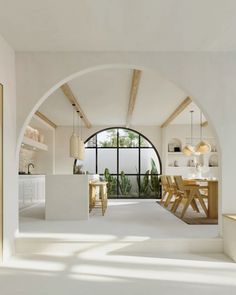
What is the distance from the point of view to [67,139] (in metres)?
12.4

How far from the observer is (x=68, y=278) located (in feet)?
12.1

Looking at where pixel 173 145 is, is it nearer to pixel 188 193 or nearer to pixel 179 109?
pixel 179 109

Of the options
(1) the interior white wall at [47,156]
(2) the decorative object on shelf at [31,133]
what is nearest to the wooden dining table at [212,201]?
(2) the decorative object on shelf at [31,133]

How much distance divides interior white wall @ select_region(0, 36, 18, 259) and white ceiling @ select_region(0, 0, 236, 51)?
0.87 feet

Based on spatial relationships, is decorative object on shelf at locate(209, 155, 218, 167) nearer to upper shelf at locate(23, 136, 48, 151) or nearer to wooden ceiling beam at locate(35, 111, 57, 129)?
wooden ceiling beam at locate(35, 111, 57, 129)

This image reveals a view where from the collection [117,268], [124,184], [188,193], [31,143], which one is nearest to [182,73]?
[117,268]

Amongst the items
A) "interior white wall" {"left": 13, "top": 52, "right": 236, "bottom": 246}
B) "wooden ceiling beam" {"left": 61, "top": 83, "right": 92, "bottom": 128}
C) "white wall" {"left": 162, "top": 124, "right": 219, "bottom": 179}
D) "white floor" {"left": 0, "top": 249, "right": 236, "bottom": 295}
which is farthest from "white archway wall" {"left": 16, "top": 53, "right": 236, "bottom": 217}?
"white wall" {"left": 162, "top": 124, "right": 219, "bottom": 179}

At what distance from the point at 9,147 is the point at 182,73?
240 centimetres

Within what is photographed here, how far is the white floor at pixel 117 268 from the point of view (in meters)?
3.39

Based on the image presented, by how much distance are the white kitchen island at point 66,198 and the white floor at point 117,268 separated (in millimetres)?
829

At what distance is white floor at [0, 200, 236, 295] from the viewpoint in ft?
11.1

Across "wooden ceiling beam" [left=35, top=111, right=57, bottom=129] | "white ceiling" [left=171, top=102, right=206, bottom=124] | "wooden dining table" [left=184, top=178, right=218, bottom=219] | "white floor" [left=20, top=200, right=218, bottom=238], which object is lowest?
"white floor" [left=20, top=200, right=218, bottom=238]

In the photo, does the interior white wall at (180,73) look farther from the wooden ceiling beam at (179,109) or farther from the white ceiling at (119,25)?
the wooden ceiling beam at (179,109)

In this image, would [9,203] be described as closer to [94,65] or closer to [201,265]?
[94,65]
